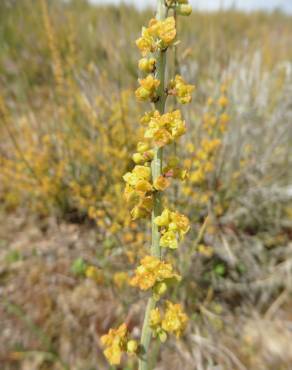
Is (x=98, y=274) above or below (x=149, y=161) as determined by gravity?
below

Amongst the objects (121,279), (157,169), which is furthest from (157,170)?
(121,279)

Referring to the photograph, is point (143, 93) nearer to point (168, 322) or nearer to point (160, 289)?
point (160, 289)

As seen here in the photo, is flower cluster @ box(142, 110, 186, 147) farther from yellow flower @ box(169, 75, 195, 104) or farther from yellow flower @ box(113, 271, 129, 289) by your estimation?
yellow flower @ box(113, 271, 129, 289)

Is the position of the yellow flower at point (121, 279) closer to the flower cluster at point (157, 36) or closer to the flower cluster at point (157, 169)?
the flower cluster at point (157, 169)

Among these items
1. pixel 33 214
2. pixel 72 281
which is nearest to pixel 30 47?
pixel 33 214

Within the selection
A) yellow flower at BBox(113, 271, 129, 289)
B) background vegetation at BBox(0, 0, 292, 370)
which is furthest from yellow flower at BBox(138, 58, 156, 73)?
yellow flower at BBox(113, 271, 129, 289)

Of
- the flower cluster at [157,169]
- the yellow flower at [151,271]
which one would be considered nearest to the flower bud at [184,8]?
the flower cluster at [157,169]

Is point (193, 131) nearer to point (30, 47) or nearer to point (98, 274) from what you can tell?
point (98, 274)
